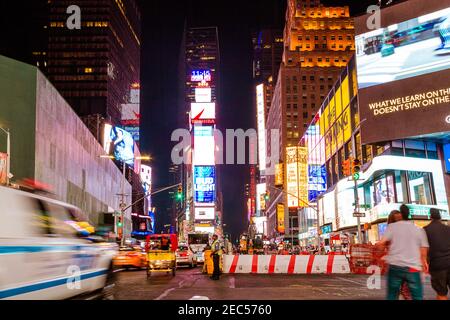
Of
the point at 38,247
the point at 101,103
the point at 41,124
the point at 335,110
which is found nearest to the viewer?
Result: the point at 38,247

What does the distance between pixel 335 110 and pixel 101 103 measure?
9236cm

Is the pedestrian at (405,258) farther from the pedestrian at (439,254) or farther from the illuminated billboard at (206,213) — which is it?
the illuminated billboard at (206,213)

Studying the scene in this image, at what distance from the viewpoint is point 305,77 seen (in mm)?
136875

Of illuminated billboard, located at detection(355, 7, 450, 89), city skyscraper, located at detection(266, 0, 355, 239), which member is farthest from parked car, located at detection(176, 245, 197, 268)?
city skyscraper, located at detection(266, 0, 355, 239)

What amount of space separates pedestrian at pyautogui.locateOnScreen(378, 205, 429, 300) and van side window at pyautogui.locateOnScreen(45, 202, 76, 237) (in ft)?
21.3

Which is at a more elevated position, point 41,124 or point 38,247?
point 41,124

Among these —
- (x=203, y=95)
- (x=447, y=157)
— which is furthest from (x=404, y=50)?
(x=203, y=95)

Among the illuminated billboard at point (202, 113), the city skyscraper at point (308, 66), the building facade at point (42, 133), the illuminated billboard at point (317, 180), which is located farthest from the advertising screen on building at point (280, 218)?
the building facade at point (42, 133)

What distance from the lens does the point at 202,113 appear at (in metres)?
194

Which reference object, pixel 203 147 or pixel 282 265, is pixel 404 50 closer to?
pixel 282 265

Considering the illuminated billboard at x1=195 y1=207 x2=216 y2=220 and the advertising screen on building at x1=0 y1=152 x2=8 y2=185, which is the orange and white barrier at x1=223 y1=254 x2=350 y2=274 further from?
the illuminated billboard at x1=195 y1=207 x2=216 y2=220

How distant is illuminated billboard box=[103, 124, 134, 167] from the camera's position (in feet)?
290

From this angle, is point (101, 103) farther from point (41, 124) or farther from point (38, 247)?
point (38, 247)

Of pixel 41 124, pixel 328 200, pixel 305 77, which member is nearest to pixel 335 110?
pixel 328 200
